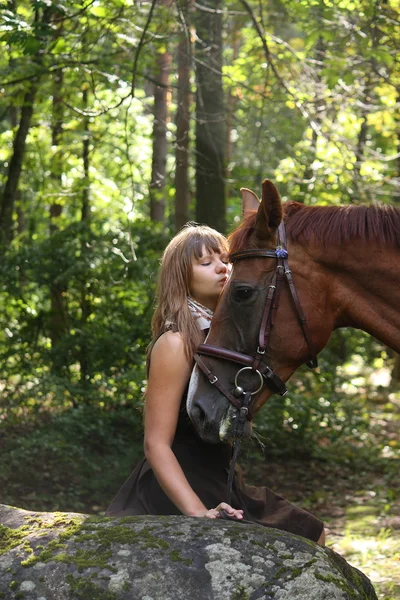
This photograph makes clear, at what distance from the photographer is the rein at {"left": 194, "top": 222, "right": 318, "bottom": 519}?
2.65 meters

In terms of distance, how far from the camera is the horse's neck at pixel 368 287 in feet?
9.34

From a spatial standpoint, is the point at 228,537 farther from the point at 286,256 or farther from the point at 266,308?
the point at 286,256

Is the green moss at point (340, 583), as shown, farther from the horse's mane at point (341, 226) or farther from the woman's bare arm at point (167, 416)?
the horse's mane at point (341, 226)

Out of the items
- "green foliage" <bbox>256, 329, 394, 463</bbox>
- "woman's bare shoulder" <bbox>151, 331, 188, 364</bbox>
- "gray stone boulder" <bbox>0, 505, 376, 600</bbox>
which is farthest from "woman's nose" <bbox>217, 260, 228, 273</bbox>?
"green foliage" <bbox>256, 329, 394, 463</bbox>

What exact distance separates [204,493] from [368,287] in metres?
1.03

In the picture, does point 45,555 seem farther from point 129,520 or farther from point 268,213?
point 268,213

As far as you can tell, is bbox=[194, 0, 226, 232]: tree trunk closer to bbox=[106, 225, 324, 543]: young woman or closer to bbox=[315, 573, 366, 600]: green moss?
bbox=[106, 225, 324, 543]: young woman

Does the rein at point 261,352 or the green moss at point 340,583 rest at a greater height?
the rein at point 261,352

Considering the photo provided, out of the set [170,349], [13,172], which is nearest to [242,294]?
[170,349]

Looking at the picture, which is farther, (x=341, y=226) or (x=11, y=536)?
(x=341, y=226)

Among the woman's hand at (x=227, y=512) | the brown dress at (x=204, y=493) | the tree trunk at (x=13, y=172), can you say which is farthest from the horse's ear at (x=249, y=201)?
the tree trunk at (x=13, y=172)

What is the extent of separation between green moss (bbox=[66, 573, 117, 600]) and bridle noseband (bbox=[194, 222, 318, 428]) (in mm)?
845

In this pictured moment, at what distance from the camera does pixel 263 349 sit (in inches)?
108

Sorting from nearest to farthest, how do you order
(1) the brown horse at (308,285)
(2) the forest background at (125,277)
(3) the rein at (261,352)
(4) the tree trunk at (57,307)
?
(3) the rein at (261,352) < (1) the brown horse at (308,285) < (2) the forest background at (125,277) < (4) the tree trunk at (57,307)
